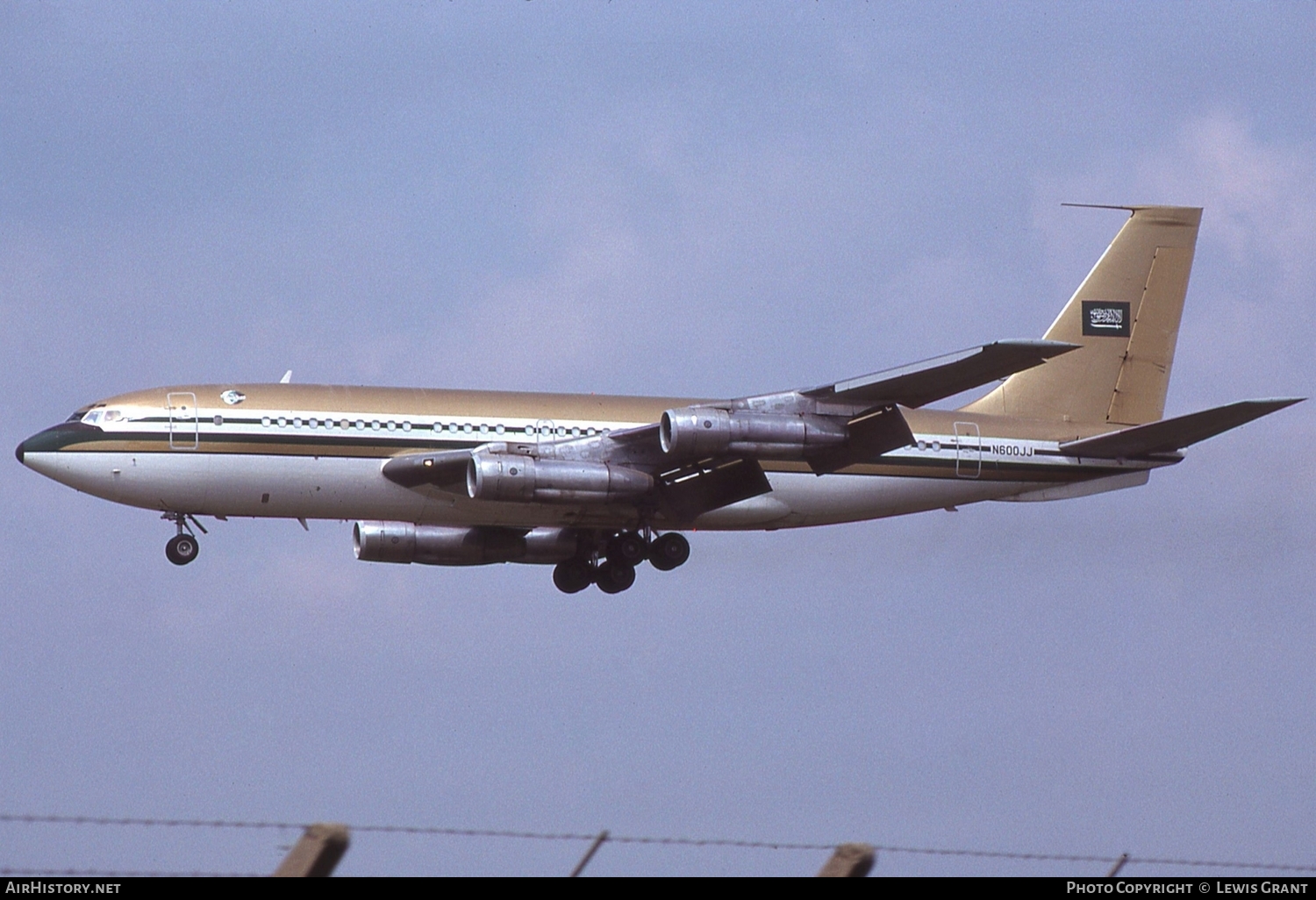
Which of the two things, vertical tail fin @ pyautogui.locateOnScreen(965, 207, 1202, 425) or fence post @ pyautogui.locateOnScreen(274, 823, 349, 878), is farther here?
vertical tail fin @ pyautogui.locateOnScreen(965, 207, 1202, 425)

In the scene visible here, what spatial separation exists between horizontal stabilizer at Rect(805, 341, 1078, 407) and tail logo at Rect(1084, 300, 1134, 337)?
12.7 meters

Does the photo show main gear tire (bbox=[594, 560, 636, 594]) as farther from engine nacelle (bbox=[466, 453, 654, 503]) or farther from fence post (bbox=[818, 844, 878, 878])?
fence post (bbox=[818, 844, 878, 878])

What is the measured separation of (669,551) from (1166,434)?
44.9ft

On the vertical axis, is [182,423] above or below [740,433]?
below

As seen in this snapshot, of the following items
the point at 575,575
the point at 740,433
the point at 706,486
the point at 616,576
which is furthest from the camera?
the point at 575,575

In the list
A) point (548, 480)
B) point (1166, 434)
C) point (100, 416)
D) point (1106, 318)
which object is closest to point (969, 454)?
point (1166, 434)

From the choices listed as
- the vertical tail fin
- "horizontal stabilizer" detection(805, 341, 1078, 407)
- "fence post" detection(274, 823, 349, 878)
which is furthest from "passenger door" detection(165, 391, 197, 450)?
"fence post" detection(274, 823, 349, 878)

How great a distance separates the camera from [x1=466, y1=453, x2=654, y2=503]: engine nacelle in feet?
145

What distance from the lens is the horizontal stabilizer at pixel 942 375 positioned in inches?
1642

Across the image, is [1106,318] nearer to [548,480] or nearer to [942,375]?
[942,375]

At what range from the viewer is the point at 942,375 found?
142 feet

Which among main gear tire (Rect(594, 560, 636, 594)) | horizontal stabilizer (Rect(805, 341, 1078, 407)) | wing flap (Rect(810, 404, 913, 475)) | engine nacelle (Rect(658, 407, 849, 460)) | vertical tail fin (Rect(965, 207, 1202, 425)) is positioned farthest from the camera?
vertical tail fin (Rect(965, 207, 1202, 425))

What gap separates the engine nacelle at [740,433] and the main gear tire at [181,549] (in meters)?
13.1
